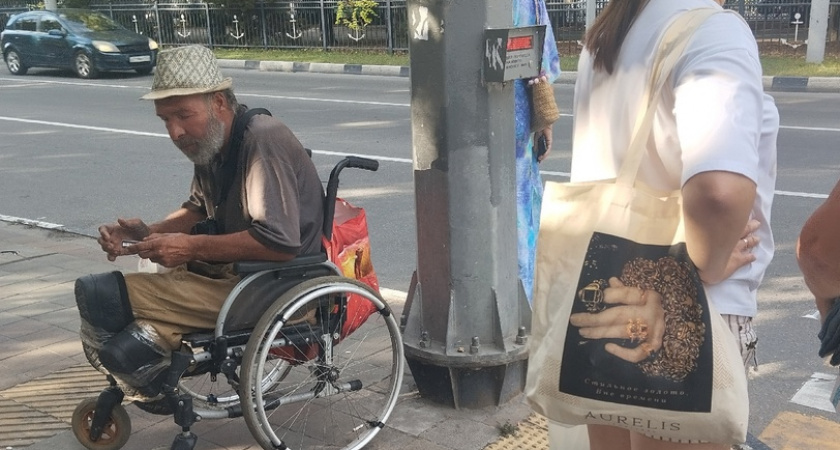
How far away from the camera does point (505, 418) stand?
3.63 meters

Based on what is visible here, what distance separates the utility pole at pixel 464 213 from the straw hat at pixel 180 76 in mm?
832

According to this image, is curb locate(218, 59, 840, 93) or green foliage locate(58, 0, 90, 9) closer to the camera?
curb locate(218, 59, 840, 93)

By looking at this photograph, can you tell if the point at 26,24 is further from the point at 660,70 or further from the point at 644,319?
the point at 644,319

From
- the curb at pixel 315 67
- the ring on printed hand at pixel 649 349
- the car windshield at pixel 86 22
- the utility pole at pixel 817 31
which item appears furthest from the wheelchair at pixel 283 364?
the car windshield at pixel 86 22

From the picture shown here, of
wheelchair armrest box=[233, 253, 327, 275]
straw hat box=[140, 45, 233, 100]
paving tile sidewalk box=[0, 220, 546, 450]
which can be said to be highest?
straw hat box=[140, 45, 233, 100]

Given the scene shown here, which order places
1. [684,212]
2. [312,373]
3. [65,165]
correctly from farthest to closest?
[65,165]
[312,373]
[684,212]

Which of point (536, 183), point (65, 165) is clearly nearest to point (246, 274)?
point (536, 183)

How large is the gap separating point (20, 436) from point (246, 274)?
134 cm

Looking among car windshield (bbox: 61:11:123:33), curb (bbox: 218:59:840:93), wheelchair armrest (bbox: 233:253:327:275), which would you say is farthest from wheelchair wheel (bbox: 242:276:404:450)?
car windshield (bbox: 61:11:123:33)

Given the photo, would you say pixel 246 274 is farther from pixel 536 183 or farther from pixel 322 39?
pixel 322 39

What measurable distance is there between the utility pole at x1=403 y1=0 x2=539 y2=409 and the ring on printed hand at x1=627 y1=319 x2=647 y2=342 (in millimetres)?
1838

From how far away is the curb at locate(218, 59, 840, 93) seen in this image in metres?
13.5

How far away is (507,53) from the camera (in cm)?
345

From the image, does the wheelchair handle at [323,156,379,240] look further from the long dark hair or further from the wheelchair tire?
the long dark hair
